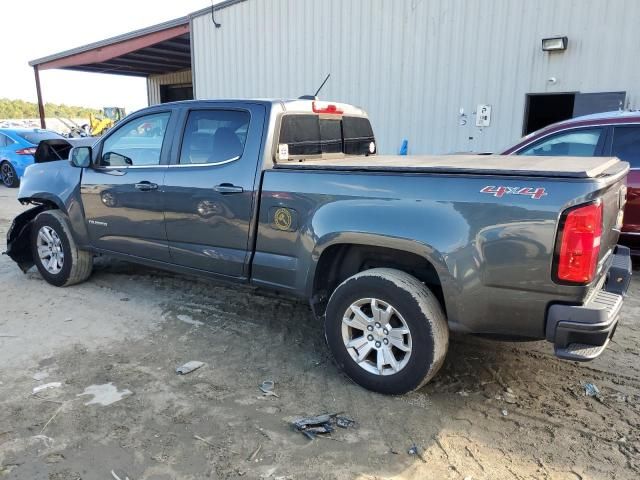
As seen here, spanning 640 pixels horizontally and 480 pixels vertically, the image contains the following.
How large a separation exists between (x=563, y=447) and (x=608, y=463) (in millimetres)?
215

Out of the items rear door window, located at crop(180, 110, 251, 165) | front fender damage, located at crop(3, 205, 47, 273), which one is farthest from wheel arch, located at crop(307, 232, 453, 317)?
front fender damage, located at crop(3, 205, 47, 273)

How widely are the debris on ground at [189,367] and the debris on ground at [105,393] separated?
37cm

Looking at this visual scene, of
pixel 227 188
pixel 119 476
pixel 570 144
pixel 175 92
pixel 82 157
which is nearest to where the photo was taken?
pixel 119 476

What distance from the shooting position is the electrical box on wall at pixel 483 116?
948cm

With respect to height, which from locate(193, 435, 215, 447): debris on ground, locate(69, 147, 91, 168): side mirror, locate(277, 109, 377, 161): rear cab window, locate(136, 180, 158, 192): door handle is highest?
locate(277, 109, 377, 161): rear cab window

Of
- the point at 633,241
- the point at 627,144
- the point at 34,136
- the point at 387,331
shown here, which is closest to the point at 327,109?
the point at 387,331

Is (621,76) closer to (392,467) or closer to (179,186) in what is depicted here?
(179,186)

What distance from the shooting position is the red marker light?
4.17 metres

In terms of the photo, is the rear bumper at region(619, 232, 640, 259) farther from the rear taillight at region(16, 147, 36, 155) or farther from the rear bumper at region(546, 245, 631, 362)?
the rear taillight at region(16, 147, 36, 155)

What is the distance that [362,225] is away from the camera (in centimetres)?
Result: 314

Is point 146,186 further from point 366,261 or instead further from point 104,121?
point 104,121

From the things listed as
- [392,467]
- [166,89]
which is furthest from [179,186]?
[166,89]

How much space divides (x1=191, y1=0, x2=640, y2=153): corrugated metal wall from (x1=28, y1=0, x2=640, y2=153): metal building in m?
0.02

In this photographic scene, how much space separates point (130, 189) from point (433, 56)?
7.44m
